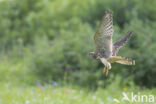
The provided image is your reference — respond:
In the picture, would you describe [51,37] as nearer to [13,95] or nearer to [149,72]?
[149,72]

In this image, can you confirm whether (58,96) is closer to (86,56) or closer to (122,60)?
(86,56)

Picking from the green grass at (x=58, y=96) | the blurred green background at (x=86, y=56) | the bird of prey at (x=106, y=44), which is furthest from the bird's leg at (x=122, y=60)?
the blurred green background at (x=86, y=56)

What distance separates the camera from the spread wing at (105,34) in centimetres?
287

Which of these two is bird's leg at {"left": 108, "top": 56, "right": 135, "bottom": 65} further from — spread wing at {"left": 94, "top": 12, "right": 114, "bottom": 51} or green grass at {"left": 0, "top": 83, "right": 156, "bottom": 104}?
green grass at {"left": 0, "top": 83, "right": 156, "bottom": 104}

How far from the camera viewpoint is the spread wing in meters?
2.87

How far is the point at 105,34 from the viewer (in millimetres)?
2951

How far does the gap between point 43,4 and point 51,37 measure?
135 cm

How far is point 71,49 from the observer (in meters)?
8.03

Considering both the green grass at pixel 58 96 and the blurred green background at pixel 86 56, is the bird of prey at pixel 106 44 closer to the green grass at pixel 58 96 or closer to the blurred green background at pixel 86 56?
the green grass at pixel 58 96

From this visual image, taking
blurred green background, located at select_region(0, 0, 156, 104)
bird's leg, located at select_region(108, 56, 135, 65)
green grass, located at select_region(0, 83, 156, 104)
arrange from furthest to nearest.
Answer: blurred green background, located at select_region(0, 0, 156, 104) → green grass, located at select_region(0, 83, 156, 104) → bird's leg, located at select_region(108, 56, 135, 65)

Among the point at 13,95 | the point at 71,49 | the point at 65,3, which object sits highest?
the point at 65,3

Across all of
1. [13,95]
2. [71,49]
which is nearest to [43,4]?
[71,49]

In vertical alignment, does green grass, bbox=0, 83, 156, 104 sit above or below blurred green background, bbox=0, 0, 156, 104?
below

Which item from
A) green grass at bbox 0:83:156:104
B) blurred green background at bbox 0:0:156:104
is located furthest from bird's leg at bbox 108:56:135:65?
blurred green background at bbox 0:0:156:104
